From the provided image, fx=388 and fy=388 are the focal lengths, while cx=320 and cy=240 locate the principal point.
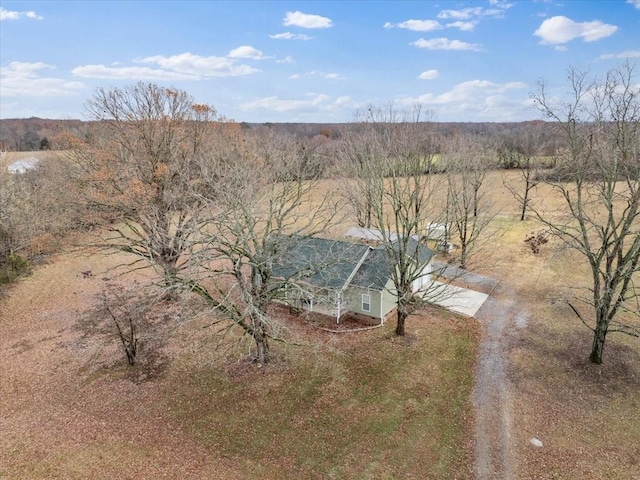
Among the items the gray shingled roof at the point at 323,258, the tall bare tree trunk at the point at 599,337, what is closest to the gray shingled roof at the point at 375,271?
the gray shingled roof at the point at 323,258

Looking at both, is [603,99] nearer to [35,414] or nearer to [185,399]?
[185,399]

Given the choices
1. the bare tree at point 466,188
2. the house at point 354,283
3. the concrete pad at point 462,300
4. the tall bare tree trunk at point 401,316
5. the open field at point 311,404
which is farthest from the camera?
the bare tree at point 466,188

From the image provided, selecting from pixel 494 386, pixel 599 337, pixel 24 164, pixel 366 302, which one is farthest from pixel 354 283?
pixel 24 164

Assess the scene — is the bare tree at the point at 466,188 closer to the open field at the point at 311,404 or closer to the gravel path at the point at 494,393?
the gravel path at the point at 494,393

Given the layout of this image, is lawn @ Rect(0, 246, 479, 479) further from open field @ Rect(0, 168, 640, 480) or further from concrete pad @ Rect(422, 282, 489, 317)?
concrete pad @ Rect(422, 282, 489, 317)

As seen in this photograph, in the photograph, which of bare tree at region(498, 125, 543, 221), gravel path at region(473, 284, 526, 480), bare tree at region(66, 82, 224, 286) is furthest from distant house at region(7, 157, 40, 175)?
bare tree at region(498, 125, 543, 221)
